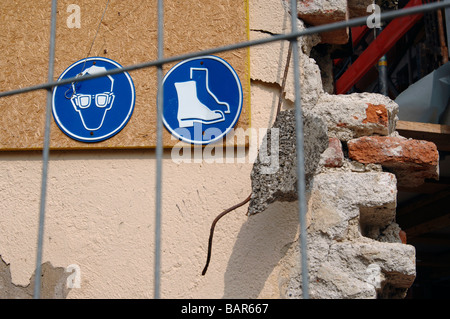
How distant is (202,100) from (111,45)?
0.52 m

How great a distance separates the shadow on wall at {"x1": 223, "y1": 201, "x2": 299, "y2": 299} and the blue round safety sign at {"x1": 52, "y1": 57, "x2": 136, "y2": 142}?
0.71 meters

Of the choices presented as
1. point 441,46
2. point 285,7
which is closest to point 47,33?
point 285,7

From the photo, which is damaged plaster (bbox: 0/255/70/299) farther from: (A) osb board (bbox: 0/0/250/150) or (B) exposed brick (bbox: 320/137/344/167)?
(B) exposed brick (bbox: 320/137/344/167)

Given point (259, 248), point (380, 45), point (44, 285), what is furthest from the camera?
point (380, 45)

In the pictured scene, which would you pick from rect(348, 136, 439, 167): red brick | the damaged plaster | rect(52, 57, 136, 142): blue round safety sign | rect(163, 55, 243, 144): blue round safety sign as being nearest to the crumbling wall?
rect(348, 136, 439, 167): red brick

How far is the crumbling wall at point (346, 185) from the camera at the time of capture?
1.96 m

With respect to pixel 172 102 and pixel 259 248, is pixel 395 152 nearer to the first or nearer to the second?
pixel 259 248

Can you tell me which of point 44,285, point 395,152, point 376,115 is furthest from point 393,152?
point 44,285

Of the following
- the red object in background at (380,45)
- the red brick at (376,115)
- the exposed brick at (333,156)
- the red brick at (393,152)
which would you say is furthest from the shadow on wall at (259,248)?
the red object in background at (380,45)

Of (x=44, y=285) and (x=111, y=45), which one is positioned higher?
(x=111, y=45)

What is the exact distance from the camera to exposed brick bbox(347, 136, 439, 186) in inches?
86.0

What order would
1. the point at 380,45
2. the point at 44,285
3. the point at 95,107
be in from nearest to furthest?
the point at 44,285, the point at 95,107, the point at 380,45

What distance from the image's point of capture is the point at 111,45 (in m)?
2.47
